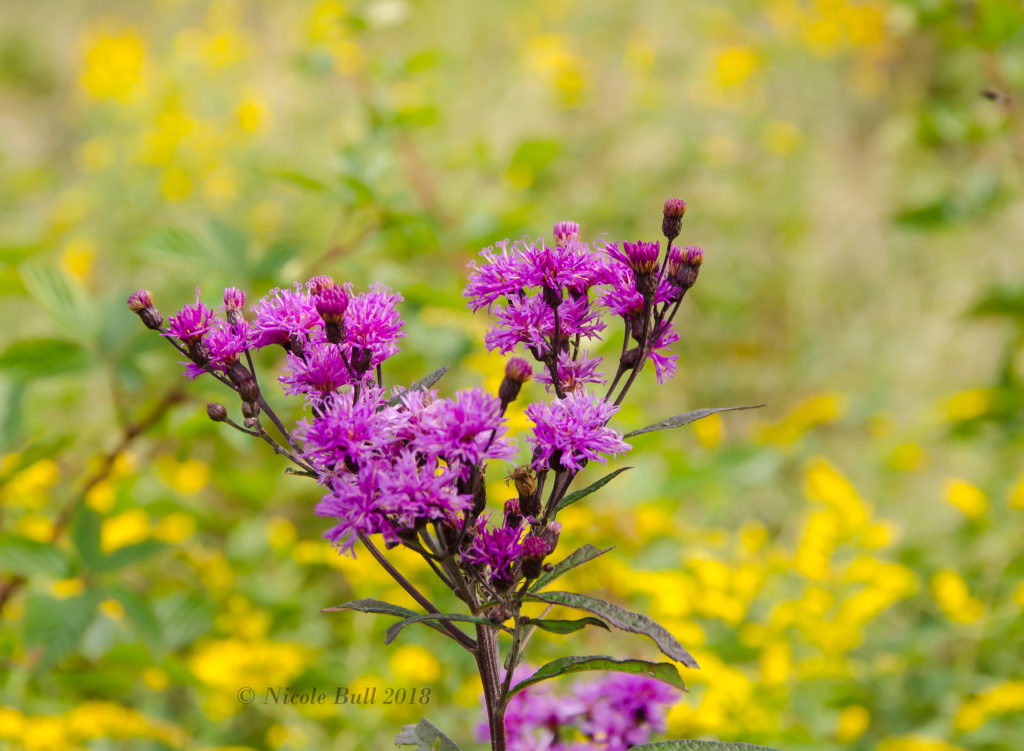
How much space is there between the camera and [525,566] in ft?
2.38

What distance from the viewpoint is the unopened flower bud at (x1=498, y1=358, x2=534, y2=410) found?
695mm

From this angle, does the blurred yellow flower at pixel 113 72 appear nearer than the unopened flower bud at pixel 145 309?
No

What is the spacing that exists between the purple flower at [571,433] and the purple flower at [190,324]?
0.31 m

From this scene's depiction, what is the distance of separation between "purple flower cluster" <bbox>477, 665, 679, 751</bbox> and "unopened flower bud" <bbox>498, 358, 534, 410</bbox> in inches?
21.4

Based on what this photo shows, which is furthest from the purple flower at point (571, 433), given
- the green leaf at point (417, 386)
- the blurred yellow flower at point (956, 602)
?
the blurred yellow flower at point (956, 602)

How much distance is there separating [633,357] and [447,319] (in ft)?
5.16

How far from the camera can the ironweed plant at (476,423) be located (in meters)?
0.68

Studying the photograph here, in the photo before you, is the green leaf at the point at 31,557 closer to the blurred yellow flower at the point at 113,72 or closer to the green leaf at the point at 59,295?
the green leaf at the point at 59,295

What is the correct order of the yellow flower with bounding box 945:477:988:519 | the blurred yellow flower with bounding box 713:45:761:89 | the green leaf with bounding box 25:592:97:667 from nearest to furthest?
the green leaf with bounding box 25:592:97:667
the yellow flower with bounding box 945:477:988:519
the blurred yellow flower with bounding box 713:45:761:89

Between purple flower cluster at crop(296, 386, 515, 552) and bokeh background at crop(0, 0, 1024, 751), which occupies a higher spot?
bokeh background at crop(0, 0, 1024, 751)

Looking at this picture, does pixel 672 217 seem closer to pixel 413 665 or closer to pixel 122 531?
pixel 413 665

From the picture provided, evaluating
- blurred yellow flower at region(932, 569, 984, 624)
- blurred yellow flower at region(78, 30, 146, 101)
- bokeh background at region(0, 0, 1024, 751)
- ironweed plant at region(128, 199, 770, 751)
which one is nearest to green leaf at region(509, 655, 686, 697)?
ironweed plant at region(128, 199, 770, 751)

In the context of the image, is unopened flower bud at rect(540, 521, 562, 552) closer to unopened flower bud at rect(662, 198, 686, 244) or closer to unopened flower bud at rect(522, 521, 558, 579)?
unopened flower bud at rect(522, 521, 558, 579)

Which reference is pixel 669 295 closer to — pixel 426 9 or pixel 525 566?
pixel 525 566
